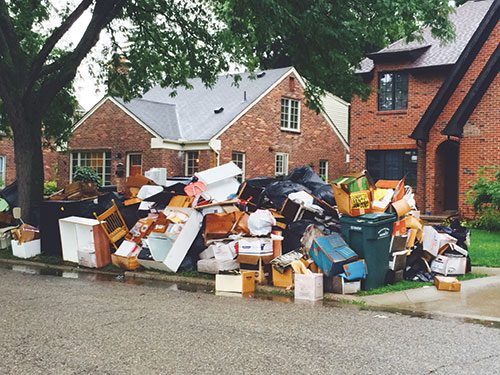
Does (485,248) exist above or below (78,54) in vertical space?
below

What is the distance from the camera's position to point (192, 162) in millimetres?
23953

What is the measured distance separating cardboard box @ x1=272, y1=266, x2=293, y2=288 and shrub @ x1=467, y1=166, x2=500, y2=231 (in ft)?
31.1

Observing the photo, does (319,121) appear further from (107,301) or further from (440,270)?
(107,301)

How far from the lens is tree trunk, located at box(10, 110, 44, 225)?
14.5 metres

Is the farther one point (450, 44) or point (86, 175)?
point (86, 175)

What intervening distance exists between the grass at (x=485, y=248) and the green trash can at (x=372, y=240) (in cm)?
322

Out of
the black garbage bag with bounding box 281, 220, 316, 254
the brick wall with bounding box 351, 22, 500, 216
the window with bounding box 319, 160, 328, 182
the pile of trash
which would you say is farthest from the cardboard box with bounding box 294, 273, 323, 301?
the window with bounding box 319, 160, 328, 182

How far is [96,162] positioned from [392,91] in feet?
41.4

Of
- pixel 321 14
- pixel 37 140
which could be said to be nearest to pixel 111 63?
pixel 37 140

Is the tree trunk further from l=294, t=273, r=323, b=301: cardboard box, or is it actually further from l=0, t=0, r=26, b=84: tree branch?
l=294, t=273, r=323, b=301: cardboard box

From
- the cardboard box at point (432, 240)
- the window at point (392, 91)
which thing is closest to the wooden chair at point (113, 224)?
the cardboard box at point (432, 240)

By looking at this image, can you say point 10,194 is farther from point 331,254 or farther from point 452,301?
point 452,301

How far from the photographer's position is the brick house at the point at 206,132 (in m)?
23.6

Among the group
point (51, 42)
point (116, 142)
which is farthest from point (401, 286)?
point (116, 142)
